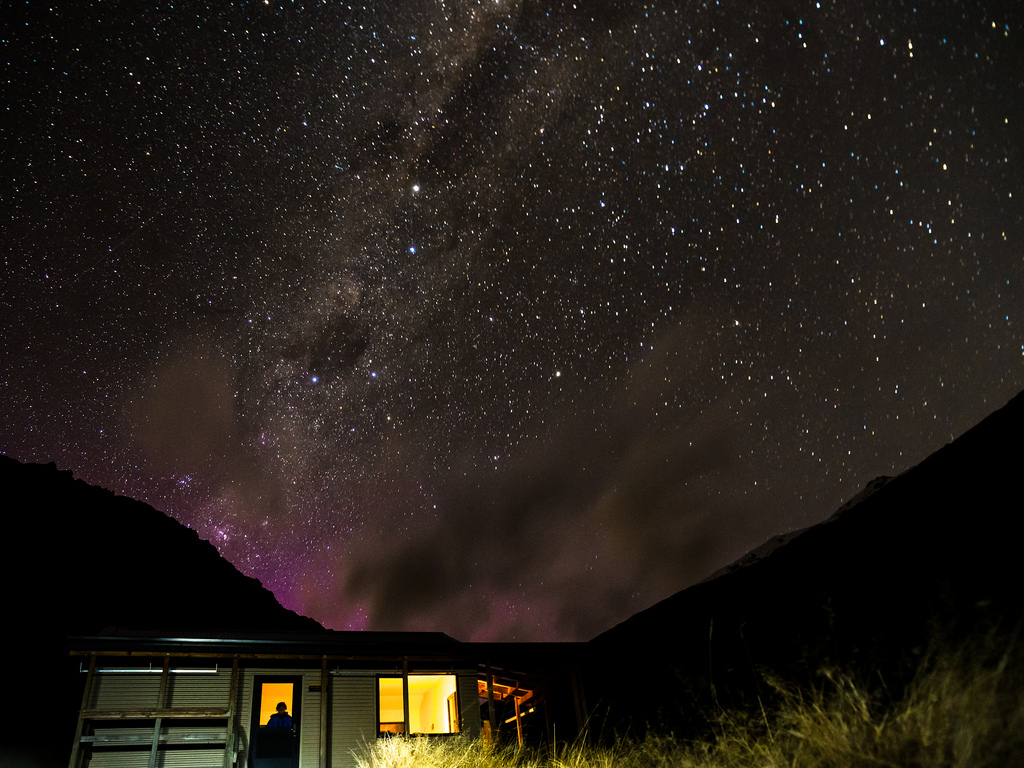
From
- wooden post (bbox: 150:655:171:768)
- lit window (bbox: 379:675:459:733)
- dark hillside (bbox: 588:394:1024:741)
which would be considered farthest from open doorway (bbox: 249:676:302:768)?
dark hillside (bbox: 588:394:1024:741)

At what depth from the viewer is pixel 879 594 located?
89.8ft

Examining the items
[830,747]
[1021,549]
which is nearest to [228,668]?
[830,747]

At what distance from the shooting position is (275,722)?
1099 centimetres

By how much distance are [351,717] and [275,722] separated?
1.32 meters

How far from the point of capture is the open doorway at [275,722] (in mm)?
10773

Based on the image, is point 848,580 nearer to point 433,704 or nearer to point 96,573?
point 433,704

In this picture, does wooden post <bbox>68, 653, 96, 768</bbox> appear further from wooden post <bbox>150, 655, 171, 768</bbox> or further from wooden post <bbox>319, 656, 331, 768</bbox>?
wooden post <bbox>319, 656, 331, 768</bbox>

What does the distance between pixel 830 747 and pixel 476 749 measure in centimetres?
735

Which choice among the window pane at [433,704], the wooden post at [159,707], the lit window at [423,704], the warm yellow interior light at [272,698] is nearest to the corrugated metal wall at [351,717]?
the lit window at [423,704]

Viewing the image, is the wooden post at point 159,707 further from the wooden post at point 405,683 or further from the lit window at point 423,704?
the wooden post at point 405,683

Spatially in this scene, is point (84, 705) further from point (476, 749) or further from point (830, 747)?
point (830, 747)

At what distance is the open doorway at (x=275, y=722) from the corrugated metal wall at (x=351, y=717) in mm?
633

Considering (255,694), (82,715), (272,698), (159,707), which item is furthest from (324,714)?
(82,715)

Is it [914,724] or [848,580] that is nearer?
[914,724]
